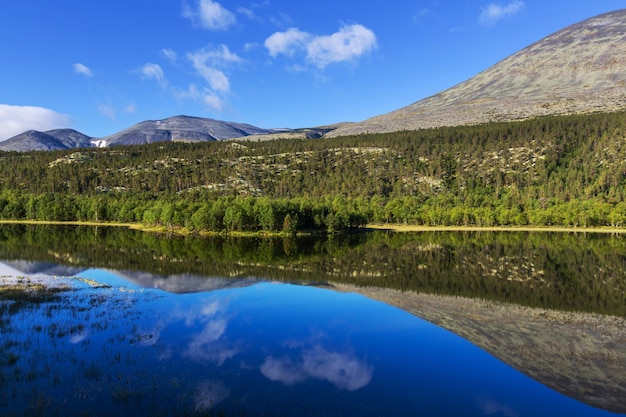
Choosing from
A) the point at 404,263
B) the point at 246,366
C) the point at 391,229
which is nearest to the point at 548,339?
the point at 246,366

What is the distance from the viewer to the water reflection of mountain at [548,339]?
22078 millimetres

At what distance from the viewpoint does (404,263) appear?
210ft

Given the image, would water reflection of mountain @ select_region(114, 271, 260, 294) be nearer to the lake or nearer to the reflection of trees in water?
the lake

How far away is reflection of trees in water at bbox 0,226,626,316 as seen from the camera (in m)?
45.2

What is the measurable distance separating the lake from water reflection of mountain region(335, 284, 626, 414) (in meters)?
0.14

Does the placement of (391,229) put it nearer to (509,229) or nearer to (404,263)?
(509,229)

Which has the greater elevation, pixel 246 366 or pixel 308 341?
pixel 246 366

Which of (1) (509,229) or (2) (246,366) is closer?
(2) (246,366)

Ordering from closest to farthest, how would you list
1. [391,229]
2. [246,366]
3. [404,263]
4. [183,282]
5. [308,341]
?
[246,366] < [308,341] < [183,282] < [404,263] < [391,229]

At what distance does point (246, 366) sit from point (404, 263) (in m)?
44.4

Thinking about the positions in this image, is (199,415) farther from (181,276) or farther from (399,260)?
(399,260)

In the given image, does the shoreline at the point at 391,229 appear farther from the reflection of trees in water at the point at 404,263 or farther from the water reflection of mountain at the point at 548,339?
the water reflection of mountain at the point at 548,339

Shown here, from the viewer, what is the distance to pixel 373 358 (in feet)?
83.2

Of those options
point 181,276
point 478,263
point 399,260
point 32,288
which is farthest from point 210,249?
point 478,263
